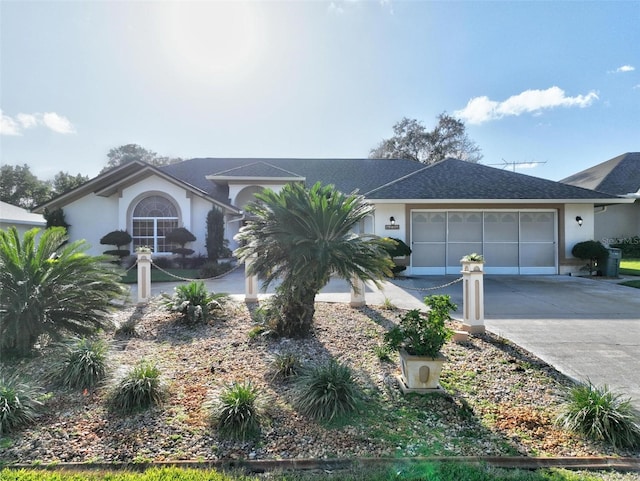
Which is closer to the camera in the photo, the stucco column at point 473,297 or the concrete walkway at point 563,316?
the concrete walkway at point 563,316

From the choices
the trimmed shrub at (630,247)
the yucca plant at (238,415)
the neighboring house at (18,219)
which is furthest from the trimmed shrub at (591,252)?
the neighboring house at (18,219)

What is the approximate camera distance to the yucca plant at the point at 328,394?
337cm

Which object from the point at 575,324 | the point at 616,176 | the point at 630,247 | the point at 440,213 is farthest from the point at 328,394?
the point at 616,176

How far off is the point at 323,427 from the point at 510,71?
19016 mm

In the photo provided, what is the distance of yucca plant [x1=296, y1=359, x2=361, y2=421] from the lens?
337cm

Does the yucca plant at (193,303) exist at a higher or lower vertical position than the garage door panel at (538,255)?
lower

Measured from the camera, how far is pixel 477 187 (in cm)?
1445

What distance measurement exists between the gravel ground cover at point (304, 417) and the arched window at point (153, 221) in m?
13.1

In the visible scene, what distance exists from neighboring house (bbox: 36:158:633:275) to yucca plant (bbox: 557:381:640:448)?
10674mm

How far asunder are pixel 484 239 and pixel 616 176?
19.2 metres

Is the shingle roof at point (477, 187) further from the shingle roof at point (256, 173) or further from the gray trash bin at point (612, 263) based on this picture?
the shingle roof at point (256, 173)

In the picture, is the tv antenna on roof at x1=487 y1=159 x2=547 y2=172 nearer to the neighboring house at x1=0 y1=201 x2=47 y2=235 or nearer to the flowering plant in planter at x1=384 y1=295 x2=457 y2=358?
the flowering plant in planter at x1=384 y1=295 x2=457 y2=358

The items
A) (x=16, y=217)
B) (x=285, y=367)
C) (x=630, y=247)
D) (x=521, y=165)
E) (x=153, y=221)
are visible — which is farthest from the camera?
(x=521, y=165)

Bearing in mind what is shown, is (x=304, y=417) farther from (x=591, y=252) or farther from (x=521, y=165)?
(x=521, y=165)
